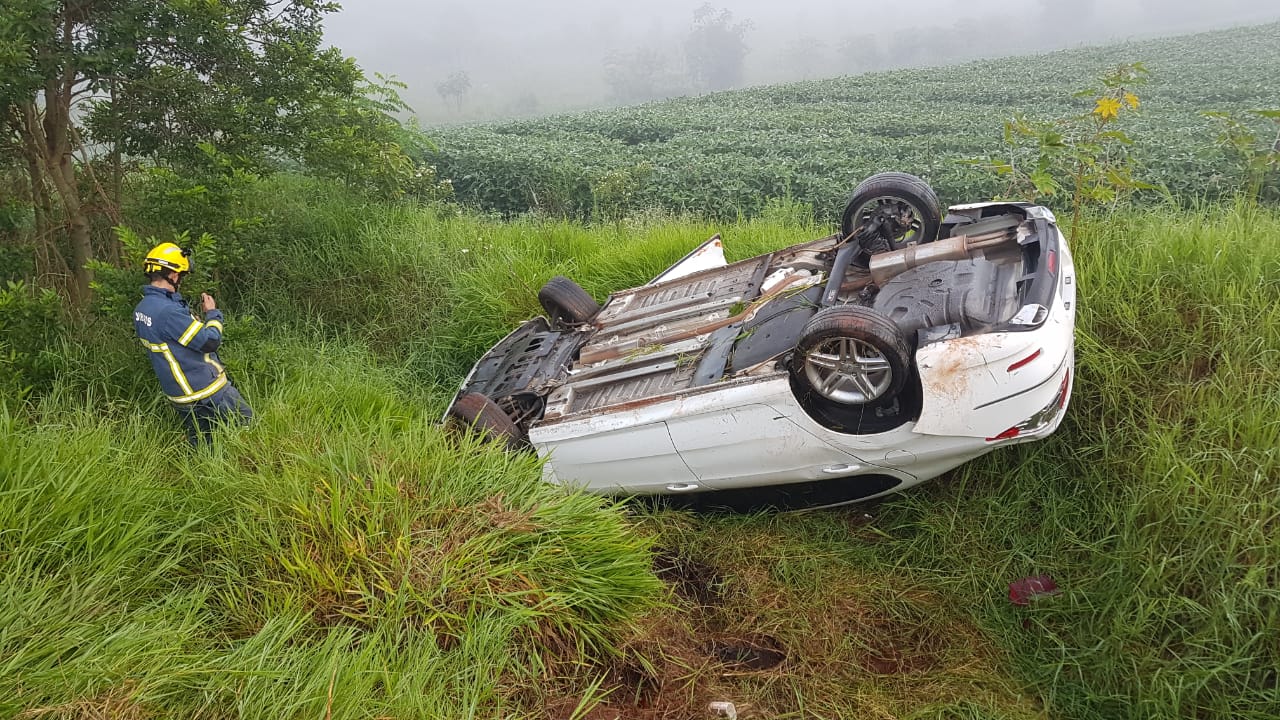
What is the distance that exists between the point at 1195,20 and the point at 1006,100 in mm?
50635

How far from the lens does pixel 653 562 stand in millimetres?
3479

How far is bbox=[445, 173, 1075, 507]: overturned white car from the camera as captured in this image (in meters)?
3.15

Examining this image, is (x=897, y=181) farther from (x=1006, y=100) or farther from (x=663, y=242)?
(x=1006, y=100)

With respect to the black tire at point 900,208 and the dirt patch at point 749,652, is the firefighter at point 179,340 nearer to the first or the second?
the dirt patch at point 749,652

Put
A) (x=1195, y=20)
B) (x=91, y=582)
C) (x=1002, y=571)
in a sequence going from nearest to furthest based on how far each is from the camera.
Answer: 1. (x=91, y=582)
2. (x=1002, y=571)
3. (x=1195, y=20)

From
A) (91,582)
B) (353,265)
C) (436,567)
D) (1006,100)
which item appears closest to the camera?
(91,582)

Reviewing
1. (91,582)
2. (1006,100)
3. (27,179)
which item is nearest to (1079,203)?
(91,582)

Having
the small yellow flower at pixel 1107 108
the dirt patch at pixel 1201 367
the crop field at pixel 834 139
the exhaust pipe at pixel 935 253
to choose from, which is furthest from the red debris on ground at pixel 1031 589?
the crop field at pixel 834 139

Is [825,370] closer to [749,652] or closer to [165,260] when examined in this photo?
[749,652]

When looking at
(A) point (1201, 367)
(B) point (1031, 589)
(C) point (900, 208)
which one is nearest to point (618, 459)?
(B) point (1031, 589)

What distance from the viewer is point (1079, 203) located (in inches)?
191

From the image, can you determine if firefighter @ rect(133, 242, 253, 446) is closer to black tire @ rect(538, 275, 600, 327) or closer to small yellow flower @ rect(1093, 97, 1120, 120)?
black tire @ rect(538, 275, 600, 327)

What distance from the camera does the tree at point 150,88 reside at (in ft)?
15.6

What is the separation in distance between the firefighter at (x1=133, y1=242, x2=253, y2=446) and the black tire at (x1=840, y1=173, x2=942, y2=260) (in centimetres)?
378
